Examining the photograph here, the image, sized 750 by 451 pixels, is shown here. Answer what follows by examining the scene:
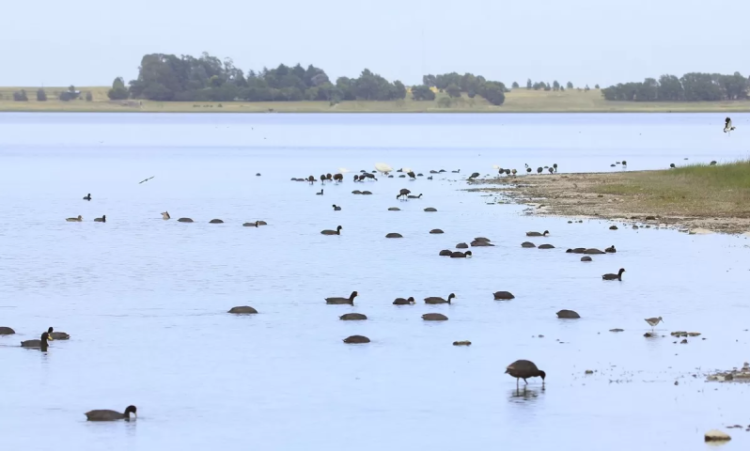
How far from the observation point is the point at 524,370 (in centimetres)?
1736

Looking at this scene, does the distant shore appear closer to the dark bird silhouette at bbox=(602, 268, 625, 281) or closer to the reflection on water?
the dark bird silhouette at bbox=(602, 268, 625, 281)

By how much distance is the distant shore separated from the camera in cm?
3859

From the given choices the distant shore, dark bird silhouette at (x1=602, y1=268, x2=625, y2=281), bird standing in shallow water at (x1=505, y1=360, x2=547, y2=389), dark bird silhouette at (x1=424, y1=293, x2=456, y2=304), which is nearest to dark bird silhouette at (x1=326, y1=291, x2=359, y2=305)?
dark bird silhouette at (x1=424, y1=293, x2=456, y2=304)

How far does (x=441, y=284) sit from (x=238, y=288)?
4.26 m

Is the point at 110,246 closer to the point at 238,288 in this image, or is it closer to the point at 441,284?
the point at 238,288

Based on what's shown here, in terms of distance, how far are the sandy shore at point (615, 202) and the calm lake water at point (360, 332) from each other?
1530 millimetres

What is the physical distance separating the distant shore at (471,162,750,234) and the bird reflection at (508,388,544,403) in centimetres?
1922

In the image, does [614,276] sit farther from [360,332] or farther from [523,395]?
[523,395]

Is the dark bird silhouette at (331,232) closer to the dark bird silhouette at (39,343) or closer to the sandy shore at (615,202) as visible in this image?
the sandy shore at (615,202)

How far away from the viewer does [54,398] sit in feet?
56.3

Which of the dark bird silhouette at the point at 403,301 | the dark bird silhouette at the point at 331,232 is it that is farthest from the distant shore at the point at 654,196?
the dark bird silhouette at the point at 403,301

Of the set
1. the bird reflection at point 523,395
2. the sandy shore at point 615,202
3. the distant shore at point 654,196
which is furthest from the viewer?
the distant shore at point 654,196

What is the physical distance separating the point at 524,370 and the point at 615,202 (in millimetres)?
28989

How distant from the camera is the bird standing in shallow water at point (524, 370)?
17.4m
